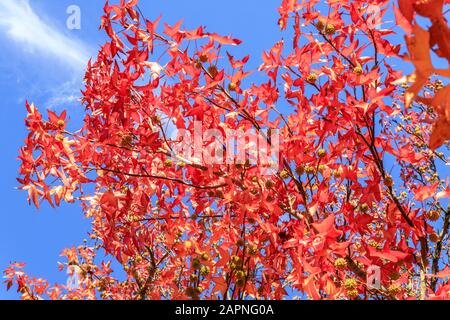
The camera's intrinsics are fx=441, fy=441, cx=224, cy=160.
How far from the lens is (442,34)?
Result: 1.05 meters

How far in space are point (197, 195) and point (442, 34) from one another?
2336mm

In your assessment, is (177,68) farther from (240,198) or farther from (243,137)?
(240,198)

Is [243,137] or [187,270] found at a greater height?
[243,137]

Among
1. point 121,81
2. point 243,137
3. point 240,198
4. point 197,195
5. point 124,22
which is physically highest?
point 124,22

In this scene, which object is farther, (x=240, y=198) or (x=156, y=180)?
(x=156, y=180)

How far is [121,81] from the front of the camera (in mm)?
2748

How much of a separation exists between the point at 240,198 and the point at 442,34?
170 centimetres

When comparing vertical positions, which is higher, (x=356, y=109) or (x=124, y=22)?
(x=124, y=22)
